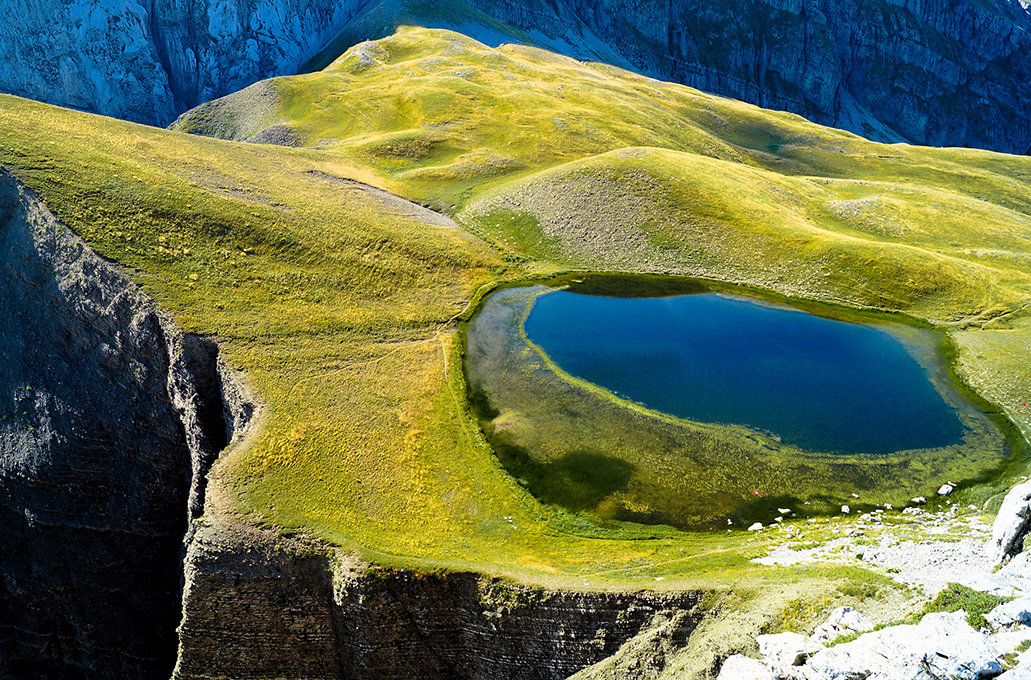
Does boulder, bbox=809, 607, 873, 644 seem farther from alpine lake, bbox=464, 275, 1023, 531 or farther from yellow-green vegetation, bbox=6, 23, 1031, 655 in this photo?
alpine lake, bbox=464, 275, 1023, 531

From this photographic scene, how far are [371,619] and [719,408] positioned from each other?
105 ft

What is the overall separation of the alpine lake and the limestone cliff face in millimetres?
165209

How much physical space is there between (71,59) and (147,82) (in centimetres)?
1872

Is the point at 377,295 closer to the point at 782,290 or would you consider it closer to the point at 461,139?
the point at 782,290

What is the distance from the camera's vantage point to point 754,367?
56.2 meters

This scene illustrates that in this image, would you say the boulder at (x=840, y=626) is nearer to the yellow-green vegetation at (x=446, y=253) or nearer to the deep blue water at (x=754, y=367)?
the yellow-green vegetation at (x=446, y=253)

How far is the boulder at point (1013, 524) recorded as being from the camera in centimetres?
2566

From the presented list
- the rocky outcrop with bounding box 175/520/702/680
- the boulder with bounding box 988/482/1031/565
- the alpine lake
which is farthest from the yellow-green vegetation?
the boulder with bounding box 988/482/1031/565

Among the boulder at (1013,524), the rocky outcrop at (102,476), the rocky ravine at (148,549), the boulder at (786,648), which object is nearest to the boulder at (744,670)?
the boulder at (786,648)

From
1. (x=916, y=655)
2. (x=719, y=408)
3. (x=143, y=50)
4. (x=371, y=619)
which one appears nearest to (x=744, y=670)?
(x=916, y=655)

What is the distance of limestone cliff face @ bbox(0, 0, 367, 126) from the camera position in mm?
169250

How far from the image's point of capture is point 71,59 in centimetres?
17138

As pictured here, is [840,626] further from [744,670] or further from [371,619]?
[371,619]

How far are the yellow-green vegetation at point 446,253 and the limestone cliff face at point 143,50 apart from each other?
6683 cm
